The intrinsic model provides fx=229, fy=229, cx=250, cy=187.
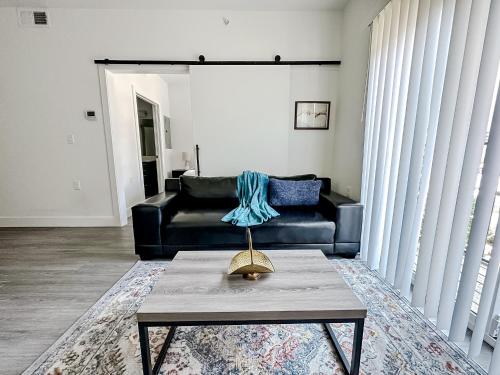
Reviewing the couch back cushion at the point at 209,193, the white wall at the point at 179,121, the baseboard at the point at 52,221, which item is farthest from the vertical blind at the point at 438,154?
the white wall at the point at 179,121

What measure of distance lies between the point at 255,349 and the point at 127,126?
3.58 metres

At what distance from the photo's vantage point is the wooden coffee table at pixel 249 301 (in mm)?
948

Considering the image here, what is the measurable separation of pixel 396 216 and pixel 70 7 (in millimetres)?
4147

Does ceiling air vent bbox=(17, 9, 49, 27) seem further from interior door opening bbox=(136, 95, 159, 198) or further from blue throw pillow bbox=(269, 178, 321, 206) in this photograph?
blue throw pillow bbox=(269, 178, 321, 206)

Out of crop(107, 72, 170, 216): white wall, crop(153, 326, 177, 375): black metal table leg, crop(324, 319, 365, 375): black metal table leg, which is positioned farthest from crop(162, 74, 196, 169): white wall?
crop(324, 319, 365, 375): black metal table leg

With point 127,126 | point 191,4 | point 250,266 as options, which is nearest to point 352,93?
point 191,4

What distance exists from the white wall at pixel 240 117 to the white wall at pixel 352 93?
27.2 inches

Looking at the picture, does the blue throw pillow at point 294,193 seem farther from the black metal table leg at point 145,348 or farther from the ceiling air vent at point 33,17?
the ceiling air vent at point 33,17

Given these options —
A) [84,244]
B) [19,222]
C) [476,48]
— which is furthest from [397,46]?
[19,222]

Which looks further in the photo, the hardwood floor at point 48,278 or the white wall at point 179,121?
the white wall at point 179,121

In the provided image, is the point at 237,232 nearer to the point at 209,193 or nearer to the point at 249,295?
the point at 209,193

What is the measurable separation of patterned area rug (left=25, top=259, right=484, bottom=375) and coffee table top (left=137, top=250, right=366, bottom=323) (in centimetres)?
38

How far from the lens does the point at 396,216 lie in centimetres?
171

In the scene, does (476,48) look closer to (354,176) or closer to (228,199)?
(354,176)
